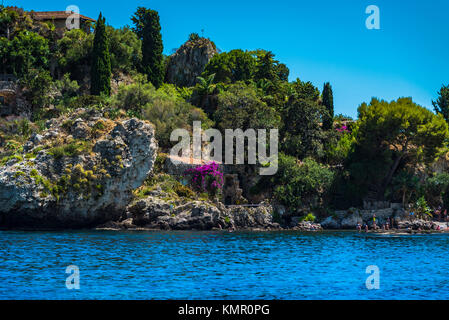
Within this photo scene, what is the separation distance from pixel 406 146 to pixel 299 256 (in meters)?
30.5

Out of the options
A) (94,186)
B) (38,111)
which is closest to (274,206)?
(94,186)

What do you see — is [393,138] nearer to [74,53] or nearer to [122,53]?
[122,53]

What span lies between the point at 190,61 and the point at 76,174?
3807cm

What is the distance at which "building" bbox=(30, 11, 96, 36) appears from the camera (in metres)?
75.8

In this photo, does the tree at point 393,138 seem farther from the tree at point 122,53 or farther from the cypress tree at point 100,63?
the tree at point 122,53

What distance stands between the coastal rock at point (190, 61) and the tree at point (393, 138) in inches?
1053

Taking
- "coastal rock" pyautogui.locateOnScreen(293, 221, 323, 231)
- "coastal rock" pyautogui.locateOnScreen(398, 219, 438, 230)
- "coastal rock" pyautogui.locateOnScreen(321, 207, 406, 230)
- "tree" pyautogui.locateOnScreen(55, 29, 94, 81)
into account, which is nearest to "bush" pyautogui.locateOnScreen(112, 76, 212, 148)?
"tree" pyautogui.locateOnScreen(55, 29, 94, 81)

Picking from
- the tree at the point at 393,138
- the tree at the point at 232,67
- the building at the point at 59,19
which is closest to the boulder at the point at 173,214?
the tree at the point at 393,138

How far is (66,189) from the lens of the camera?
150 feet

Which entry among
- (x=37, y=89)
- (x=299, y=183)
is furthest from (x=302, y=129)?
(x=37, y=89)

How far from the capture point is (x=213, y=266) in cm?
2958

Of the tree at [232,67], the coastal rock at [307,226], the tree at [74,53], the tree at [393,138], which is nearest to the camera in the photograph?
the coastal rock at [307,226]

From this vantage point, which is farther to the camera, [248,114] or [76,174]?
[248,114]

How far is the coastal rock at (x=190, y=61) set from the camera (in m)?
79.5
